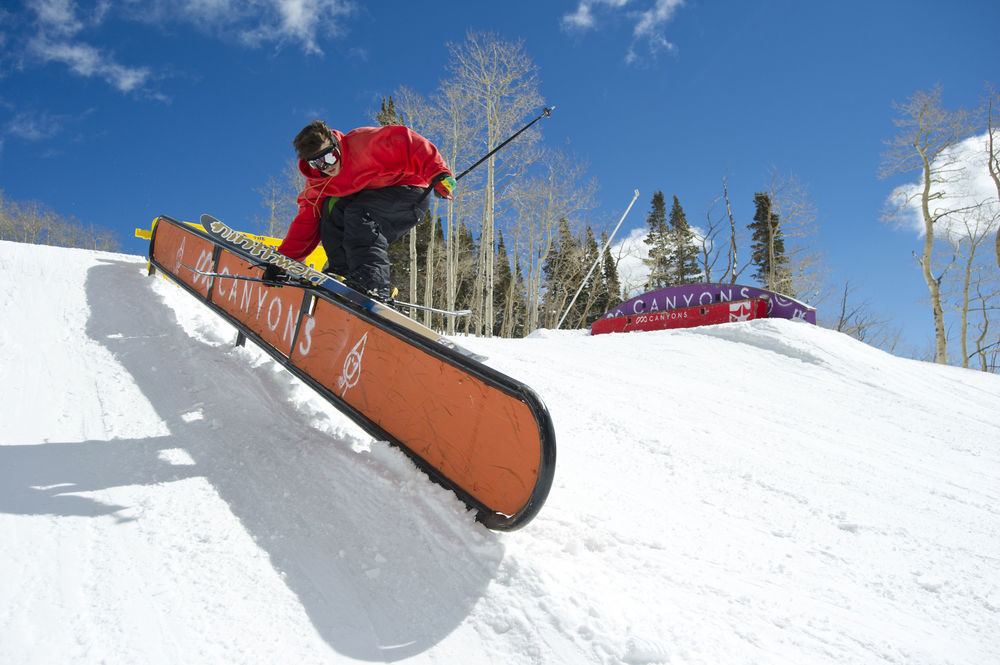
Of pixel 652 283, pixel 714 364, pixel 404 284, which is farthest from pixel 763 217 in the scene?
pixel 714 364

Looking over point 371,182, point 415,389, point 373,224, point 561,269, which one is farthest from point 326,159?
point 561,269

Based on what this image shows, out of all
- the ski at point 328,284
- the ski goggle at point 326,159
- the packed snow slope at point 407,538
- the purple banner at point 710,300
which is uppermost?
the purple banner at point 710,300

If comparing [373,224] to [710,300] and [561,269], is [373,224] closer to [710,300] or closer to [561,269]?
[710,300]

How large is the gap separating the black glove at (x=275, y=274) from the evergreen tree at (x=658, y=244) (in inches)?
916

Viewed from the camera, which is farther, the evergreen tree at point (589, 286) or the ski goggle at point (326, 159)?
the evergreen tree at point (589, 286)

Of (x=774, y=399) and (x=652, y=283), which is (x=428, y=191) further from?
(x=652, y=283)

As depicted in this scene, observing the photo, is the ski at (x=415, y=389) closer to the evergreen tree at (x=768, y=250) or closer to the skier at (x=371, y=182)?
the skier at (x=371, y=182)

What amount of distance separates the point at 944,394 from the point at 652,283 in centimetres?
1971

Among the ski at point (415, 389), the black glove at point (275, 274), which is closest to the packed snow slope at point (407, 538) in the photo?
the ski at point (415, 389)

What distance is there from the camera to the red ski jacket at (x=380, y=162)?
256 centimetres

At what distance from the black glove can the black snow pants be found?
1.28 feet

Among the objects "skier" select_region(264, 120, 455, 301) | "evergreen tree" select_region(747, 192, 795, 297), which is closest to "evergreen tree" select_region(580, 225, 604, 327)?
"evergreen tree" select_region(747, 192, 795, 297)

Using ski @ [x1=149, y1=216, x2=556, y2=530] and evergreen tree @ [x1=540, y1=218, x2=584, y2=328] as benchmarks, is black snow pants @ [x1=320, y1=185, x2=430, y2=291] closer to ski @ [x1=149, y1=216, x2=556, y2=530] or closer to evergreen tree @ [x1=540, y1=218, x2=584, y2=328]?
ski @ [x1=149, y1=216, x2=556, y2=530]

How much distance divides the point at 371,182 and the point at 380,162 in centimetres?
13
